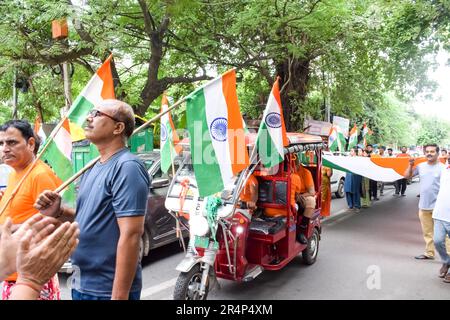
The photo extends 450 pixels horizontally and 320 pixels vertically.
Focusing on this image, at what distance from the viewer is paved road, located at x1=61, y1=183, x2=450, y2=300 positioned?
193 inches

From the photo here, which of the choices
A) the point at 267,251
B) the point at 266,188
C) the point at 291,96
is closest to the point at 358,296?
the point at 267,251

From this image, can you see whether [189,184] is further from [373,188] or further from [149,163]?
[373,188]

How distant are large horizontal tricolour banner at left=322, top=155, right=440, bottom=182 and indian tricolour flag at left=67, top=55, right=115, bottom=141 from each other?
6.10m

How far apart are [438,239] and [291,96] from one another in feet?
28.0

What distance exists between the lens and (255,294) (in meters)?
4.84

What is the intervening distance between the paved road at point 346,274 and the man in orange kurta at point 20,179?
2319 millimetres

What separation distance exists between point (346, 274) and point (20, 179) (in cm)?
456

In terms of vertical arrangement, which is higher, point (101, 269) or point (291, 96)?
point (291, 96)

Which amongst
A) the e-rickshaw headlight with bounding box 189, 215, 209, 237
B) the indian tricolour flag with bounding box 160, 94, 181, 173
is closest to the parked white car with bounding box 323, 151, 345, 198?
the indian tricolour flag with bounding box 160, 94, 181, 173

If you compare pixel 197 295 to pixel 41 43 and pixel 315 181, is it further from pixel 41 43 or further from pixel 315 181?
pixel 41 43

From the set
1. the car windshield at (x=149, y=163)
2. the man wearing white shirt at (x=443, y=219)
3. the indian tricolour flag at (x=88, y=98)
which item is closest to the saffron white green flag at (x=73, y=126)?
the indian tricolour flag at (x=88, y=98)

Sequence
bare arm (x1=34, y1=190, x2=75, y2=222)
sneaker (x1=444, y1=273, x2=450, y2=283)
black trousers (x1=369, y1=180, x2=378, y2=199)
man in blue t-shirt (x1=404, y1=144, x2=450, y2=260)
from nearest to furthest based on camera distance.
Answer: bare arm (x1=34, y1=190, x2=75, y2=222) → sneaker (x1=444, y1=273, x2=450, y2=283) → man in blue t-shirt (x1=404, y1=144, x2=450, y2=260) → black trousers (x1=369, y1=180, x2=378, y2=199)

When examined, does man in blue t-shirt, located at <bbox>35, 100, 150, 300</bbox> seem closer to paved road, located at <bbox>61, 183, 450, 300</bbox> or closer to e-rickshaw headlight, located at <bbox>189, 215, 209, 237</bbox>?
e-rickshaw headlight, located at <bbox>189, 215, 209, 237</bbox>

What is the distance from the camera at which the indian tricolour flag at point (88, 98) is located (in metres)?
3.74
